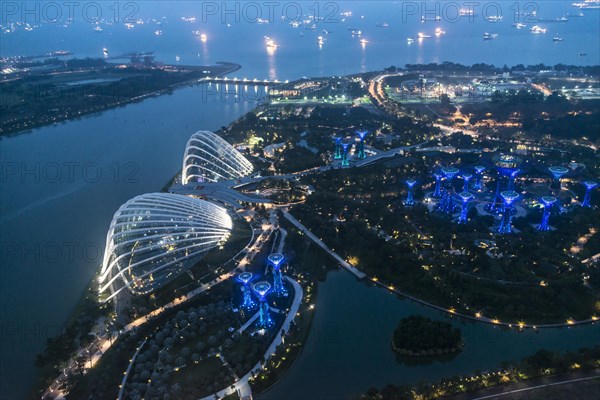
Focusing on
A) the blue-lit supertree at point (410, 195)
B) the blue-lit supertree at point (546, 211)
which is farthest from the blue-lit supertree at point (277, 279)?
the blue-lit supertree at point (546, 211)

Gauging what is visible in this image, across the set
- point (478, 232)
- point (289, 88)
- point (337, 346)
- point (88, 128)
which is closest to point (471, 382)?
point (337, 346)

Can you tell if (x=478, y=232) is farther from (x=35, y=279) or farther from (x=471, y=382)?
(x=35, y=279)

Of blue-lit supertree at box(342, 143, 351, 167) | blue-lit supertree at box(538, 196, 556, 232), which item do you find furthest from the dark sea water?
blue-lit supertree at box(342, 143, 351, 167)

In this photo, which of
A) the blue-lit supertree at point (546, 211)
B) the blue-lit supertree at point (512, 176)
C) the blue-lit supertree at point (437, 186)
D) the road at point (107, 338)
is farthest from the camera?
the blue-lit supertree at point (437, 186)

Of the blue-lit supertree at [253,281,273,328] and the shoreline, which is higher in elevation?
the shoreline

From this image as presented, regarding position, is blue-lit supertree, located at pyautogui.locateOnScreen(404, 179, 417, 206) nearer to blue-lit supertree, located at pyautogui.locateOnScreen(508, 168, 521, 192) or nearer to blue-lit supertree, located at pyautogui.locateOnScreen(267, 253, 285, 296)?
blue-lit supertree, located at pyautogui.locateOnScreen(508, 168, 521, 192)

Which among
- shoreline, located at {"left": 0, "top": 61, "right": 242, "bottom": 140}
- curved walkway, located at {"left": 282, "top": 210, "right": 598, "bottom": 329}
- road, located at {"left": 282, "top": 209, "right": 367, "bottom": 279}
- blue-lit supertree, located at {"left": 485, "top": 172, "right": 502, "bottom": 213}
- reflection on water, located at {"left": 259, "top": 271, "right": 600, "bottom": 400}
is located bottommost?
reflection on water, located at {"left": 259, "top": 271, "right": 600, "bottom": 400}

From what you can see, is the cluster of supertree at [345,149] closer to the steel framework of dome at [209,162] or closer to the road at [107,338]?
the steel framework of dome at [209,162]
